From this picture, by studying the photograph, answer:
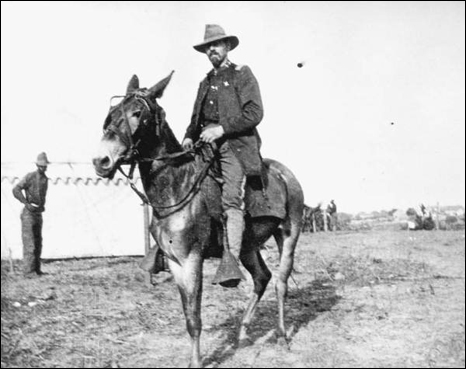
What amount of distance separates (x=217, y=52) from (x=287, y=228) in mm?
2450

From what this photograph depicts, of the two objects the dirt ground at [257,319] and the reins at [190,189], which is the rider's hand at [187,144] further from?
the dirt ground at [257,319]

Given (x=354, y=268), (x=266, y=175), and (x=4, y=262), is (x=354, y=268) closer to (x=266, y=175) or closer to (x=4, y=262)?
(x=266, y=175)

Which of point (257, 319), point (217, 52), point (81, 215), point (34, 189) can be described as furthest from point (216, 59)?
point (81, 215)

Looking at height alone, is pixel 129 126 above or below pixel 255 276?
above

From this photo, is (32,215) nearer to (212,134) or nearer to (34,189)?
(34,189)

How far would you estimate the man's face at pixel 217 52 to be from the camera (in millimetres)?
Result: 5684

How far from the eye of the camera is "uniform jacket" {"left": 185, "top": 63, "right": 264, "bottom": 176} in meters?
5.52


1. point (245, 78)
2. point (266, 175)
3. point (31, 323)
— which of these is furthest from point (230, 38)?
point (31, 323)

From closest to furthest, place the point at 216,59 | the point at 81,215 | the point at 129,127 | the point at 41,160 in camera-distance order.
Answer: the point at 129,127 → the point at 216,59 → the point at 41,160 → the point at 81,215

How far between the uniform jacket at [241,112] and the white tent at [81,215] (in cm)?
1135

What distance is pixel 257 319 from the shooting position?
7.44 m

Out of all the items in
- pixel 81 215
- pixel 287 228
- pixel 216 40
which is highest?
pixel 216 40

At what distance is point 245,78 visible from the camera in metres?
5.61

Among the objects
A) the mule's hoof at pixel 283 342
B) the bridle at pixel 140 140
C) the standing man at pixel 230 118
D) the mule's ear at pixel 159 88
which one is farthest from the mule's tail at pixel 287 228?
the mule's ear at pixel 159 88
